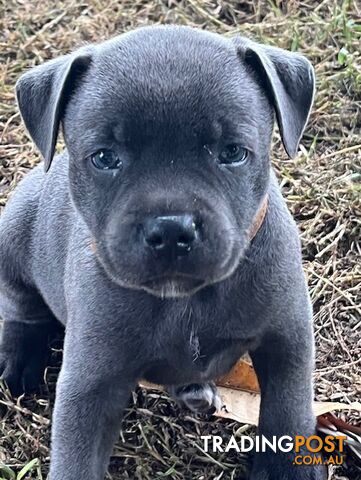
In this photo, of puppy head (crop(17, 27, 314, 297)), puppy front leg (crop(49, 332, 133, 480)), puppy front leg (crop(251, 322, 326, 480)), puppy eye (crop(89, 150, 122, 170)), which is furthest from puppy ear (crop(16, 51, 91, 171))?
puppy front leg (crop(251, 322, 326, 480))

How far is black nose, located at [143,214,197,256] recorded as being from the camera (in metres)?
2.99

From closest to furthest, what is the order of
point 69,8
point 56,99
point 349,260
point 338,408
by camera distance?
point 56,99, point 338,408, point 349,260, point 69,8

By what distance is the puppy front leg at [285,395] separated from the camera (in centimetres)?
367

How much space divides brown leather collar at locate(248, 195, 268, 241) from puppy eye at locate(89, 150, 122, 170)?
19.4 inches

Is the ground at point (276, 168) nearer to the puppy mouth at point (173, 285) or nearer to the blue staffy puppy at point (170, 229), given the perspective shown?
the blue staffy puppy at point (170, 229)

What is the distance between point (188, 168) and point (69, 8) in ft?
12.4

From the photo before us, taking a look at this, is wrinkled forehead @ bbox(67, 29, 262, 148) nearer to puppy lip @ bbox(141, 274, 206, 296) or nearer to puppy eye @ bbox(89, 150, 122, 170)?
puppy eye @ bbox(89, 150, 122, 170)

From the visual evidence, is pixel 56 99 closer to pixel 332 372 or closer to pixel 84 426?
pixel 84 426

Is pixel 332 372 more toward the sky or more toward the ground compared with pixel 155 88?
more toward the ground

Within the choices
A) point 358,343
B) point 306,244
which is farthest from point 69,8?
point 358,343

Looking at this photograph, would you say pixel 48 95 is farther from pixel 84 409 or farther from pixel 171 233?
pixel 84 409

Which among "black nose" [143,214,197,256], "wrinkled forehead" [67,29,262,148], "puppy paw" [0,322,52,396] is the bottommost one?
"puppy paw" [0,322,52,396]

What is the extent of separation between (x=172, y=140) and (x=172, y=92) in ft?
0.46

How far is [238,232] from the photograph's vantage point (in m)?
3.24
